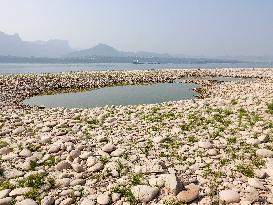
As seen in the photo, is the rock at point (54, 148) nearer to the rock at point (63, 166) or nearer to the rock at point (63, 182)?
the rock at point (63, 166)

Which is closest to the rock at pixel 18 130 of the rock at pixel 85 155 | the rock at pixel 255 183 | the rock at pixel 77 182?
the rock at pixel 85 155

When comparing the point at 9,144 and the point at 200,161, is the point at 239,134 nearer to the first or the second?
the point at 200,161

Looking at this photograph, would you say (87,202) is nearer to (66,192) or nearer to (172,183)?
(66,192)

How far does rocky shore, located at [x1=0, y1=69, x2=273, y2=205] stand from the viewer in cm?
1002

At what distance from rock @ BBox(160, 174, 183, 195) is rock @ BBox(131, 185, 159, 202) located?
0.34 metres

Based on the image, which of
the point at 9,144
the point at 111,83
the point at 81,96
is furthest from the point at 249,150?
the point at 111,83

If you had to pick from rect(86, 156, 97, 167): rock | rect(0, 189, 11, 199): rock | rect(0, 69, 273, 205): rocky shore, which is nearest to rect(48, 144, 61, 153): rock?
rect(0, 69, 273, 205): rocky shore

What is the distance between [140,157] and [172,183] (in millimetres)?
2706

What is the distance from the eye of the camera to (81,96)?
34.9 metres

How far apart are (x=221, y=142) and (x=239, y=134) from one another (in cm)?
141

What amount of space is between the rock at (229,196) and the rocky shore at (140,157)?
25 mm

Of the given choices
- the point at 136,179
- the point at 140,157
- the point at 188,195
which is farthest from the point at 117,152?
the point at 188,195

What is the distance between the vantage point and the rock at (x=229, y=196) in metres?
9.45

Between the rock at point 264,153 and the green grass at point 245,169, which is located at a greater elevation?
the rock at point 264,153
